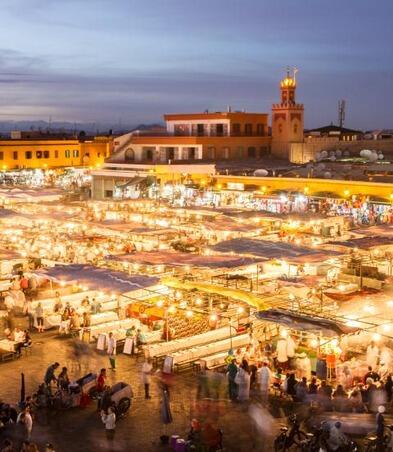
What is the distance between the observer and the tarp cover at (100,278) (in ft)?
52.4

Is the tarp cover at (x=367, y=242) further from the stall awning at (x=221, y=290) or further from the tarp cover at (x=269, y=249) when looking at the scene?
the stall awning at (x=221, y=290)

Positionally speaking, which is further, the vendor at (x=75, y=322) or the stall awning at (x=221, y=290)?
the vendor at (x=75, y=322)

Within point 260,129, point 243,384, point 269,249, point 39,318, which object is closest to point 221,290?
point 243,384

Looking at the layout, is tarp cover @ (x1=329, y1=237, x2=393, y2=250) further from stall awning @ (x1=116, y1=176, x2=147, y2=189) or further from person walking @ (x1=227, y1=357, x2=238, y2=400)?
stall awning @ (x1=116, y1=176, x2=147, y2=189)

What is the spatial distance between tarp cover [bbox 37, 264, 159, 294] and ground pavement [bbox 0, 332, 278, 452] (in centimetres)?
182

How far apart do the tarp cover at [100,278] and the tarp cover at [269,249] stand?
297 cm

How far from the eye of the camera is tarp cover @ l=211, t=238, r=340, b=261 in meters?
→ 17.8

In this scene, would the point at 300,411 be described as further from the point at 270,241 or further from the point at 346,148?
the point at 346,148

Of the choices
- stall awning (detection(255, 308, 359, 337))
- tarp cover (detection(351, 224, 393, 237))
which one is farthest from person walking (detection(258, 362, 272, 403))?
tarp cover (detection(351, 224, 393, 237))

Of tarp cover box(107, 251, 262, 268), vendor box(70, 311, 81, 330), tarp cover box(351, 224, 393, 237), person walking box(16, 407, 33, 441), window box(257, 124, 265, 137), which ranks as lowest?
person walking box(16, 407, 33, 441)

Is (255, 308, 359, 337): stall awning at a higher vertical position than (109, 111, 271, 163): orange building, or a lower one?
lower

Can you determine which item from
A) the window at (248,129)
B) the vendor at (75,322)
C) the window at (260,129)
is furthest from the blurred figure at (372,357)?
the window at (260,129)

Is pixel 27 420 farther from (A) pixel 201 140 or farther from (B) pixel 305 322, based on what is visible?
(A) pixel 201 140

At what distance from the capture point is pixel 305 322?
13.0 metres
